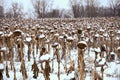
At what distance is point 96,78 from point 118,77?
3.37 ft

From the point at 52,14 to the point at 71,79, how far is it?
22672 mm

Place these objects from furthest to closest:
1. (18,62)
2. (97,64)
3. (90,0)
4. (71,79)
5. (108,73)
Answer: (90,0)
(18,62)
(108,73)
(97,64)
(71,79)

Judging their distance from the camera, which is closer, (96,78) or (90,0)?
(96,78)

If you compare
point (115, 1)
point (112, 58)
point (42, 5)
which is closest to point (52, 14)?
point (42, 5)

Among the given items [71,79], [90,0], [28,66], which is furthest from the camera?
[90,0]

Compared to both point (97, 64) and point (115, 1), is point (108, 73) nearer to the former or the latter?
point (97, 64)

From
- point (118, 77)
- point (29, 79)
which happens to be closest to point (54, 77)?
point (29, 79)

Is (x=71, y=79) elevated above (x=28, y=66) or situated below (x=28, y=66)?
above

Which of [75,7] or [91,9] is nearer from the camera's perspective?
[91,9]

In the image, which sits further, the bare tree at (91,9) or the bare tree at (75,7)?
the bare tree at (75,7)

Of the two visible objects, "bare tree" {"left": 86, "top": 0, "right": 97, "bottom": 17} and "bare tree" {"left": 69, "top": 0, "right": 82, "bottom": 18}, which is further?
"bare tree" {"left": 69, "top": 0, "right": 82, "bottom": 18}

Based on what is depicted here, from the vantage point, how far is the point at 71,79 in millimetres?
1966

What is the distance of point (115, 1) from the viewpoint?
2488cm

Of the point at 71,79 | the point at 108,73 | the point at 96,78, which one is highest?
the point at 71,79
